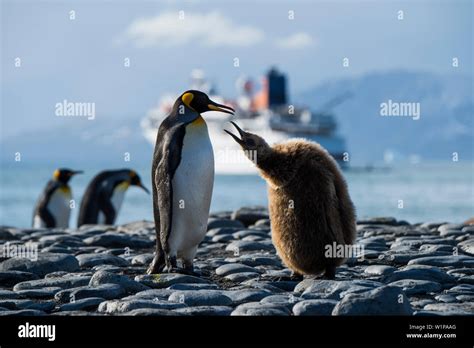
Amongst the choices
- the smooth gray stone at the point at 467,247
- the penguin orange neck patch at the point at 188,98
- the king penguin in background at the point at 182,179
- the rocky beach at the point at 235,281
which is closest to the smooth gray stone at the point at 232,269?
the rocky beach at the point at 235,281

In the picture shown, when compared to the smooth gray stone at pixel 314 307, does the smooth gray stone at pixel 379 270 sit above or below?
above

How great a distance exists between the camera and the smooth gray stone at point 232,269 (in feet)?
17.0

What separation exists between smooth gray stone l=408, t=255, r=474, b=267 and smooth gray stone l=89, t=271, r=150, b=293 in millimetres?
1777

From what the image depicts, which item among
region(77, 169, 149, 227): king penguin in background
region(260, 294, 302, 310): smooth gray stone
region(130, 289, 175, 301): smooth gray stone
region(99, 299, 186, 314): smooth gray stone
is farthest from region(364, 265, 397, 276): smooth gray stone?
region(77, 169, 149, 227): king penguin in background

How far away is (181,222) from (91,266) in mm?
816

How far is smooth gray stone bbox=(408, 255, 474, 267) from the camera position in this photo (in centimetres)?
530

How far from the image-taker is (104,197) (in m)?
11.4

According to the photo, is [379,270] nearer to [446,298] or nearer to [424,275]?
[424,275]

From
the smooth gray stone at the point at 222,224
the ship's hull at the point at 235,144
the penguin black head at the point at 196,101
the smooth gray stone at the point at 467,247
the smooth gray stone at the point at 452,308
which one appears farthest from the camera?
the ship's hull at the point at 235,144

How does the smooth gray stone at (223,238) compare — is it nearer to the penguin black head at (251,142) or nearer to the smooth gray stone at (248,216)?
the smooth gray stone at (248,216)

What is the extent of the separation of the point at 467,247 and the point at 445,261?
2.31 ft

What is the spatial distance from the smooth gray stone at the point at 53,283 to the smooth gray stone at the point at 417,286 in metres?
1.75

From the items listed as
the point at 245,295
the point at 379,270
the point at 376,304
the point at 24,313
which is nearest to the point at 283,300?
the point at 245,295

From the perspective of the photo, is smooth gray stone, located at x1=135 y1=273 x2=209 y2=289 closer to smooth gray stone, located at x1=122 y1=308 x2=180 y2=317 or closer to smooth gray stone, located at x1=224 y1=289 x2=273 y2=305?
smooth gray stone, located at x1=224 y1=289 x2=273 y2=305
